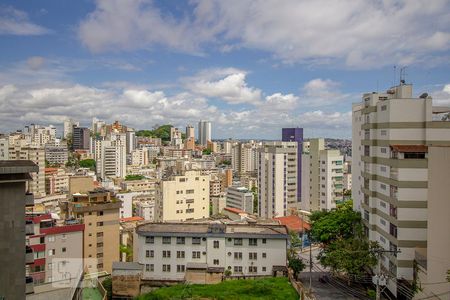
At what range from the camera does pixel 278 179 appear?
4834 centimetres

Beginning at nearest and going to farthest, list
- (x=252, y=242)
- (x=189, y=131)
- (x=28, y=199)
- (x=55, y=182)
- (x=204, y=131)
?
(x=28, y=199) → (x=252, y=242) → (x=55, y=182) → (x=189, y=131) → (x=204, y=131)

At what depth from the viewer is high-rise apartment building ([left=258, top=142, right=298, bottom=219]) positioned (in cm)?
4822

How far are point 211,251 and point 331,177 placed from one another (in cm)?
2553

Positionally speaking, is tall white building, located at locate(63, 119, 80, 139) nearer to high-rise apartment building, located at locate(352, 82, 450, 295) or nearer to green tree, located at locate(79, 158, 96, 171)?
green tree, located at locate(79, 158, 96, 171)

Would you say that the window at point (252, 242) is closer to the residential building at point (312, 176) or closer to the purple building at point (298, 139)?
the residential building at point (312, 176)

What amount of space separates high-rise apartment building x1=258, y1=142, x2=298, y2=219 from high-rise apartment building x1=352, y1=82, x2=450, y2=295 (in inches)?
1037

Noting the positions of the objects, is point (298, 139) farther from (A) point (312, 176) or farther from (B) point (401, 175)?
(B) point (401, 175)

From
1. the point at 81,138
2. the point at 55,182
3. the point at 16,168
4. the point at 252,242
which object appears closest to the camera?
the point at 16,168

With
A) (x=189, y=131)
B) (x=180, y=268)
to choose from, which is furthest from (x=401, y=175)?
(x=189, y=131)

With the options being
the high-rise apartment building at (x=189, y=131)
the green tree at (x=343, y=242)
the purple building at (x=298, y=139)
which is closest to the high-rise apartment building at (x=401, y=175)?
the green tree at (x=343, y=242)

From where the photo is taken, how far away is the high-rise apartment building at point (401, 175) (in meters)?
18.3

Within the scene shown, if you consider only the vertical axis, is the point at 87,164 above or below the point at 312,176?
below

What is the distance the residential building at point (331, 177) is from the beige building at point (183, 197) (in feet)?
43.7

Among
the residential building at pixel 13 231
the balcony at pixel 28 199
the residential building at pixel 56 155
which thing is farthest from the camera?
the residential building at pixel 56 155
